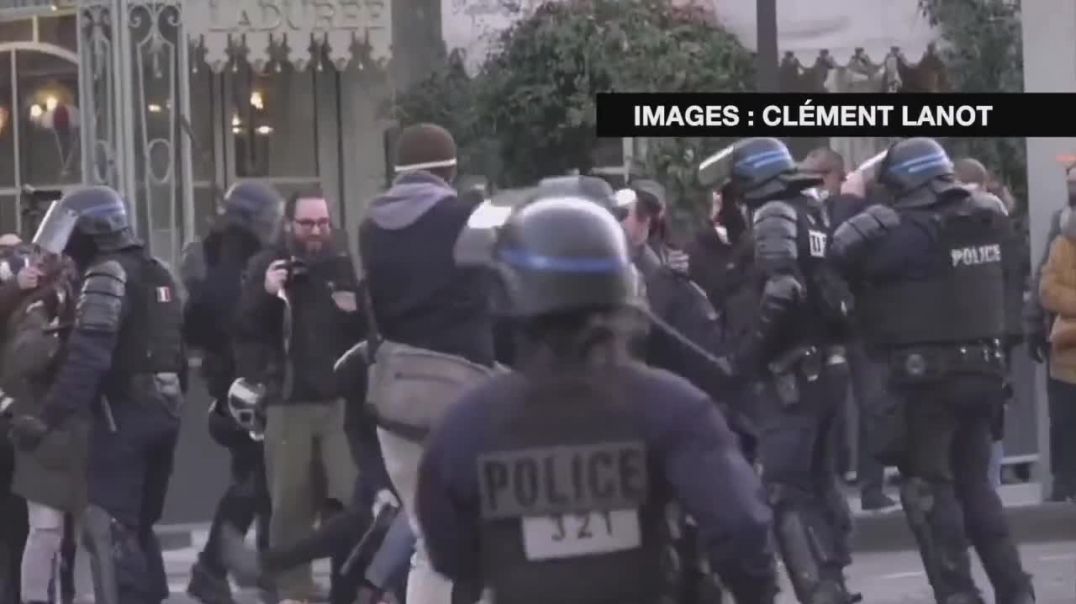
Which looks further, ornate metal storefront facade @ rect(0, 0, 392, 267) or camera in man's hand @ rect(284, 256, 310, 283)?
ornate metal storefront facade @ rect(0, 0, 392, 267)

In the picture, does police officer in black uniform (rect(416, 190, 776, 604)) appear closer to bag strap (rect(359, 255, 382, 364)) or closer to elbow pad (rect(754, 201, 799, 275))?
bag strap (rect(359, 255, 382, 364))

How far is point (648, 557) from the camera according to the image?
13.9ft

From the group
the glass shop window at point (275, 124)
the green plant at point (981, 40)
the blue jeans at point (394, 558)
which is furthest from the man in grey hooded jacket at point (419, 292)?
the glass shop window at point (275, 124)

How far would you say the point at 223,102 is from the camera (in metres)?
20.0

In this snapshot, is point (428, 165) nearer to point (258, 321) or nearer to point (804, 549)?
point (258, 321)

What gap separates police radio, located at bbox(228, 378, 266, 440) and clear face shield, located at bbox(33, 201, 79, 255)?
108 cm

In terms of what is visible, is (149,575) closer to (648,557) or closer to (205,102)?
(648,557)

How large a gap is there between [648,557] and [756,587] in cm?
20

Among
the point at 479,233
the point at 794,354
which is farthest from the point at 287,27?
the point at 479,233

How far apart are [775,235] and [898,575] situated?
2851mm

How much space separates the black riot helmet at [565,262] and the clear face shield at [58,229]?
4.85 meters

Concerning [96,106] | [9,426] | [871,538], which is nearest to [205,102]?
[96,106]

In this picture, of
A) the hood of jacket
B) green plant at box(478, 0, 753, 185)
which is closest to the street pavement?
the hood of jacket

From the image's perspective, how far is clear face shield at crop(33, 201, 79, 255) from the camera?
352 inches
